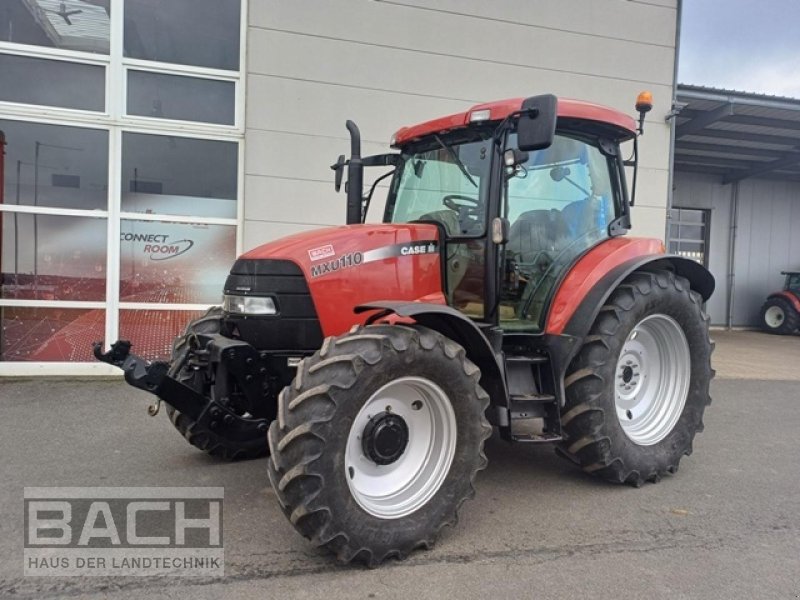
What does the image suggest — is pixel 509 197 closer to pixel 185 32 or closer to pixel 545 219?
pixel 545 219

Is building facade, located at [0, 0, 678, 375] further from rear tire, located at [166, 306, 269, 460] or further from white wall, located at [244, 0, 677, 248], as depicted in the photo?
rear tire, located at [166, 306, 269, 460]

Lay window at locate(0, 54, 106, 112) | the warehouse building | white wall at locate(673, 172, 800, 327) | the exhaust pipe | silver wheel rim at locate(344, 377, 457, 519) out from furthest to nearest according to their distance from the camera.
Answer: white wall at locate(673, 172, 800, 327) → the warehouse building → window at locate(0, 54, 106, 112) → the exhaust pipe → silver wheel rim at locate(344, 377, 457, 519)

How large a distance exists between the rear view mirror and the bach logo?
2586 millimetres

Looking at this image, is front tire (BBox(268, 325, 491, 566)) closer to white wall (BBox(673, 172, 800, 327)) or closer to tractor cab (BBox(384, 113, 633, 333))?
tractor cab (BBox(384, 113, 633, 333))

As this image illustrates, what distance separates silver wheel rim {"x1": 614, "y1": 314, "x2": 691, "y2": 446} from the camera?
421cm

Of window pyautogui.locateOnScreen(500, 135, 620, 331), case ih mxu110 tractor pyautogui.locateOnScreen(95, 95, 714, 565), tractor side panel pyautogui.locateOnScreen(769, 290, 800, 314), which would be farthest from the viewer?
tractor side panel pyautogui.locateOnScreen(769, 290, 800, 314)

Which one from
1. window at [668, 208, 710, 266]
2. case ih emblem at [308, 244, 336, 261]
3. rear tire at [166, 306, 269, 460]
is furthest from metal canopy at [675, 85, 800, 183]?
A: rear tire at [166, 306, 269, 460]

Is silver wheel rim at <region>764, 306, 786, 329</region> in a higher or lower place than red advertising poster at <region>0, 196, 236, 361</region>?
lower

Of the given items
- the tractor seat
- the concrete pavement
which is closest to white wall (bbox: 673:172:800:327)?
the concrete pavement

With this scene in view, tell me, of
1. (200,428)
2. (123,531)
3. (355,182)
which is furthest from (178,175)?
(123,531)

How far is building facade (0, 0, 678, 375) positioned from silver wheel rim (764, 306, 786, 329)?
12353 millimetres

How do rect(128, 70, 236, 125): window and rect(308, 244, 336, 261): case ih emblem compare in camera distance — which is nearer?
rect(308, 244, 336, 261): case ih emblem

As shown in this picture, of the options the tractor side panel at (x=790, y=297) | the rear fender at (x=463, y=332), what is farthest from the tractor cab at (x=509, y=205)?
the tractor side panel at (x=790, y=297)

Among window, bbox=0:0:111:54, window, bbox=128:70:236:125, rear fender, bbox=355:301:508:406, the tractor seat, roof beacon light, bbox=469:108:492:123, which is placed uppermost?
window, bbox=0:0:111:54
